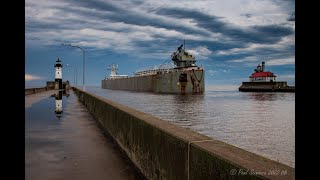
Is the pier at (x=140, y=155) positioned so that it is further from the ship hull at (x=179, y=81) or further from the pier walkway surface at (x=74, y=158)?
the ship hull at (x=179, y=81)

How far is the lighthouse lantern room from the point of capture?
88.7m

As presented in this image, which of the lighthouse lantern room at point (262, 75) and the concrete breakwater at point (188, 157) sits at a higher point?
the lighthouse lantern room at point (262, 75)

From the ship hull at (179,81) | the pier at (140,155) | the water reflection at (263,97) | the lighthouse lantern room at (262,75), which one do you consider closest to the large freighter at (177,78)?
the ship hull at (179,81)

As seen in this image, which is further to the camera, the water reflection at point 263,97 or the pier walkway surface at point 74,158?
the water reflection at point 263,97

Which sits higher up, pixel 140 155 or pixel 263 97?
pixel 140 155

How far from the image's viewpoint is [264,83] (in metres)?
90.6

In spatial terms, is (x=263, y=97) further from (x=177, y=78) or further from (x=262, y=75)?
(x=262, y=75)

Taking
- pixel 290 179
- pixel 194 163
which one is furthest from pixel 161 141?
pixel 290 179

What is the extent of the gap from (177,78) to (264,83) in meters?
31.7

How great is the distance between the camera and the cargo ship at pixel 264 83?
288ft

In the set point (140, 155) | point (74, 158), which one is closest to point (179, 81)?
point (74, 158)
